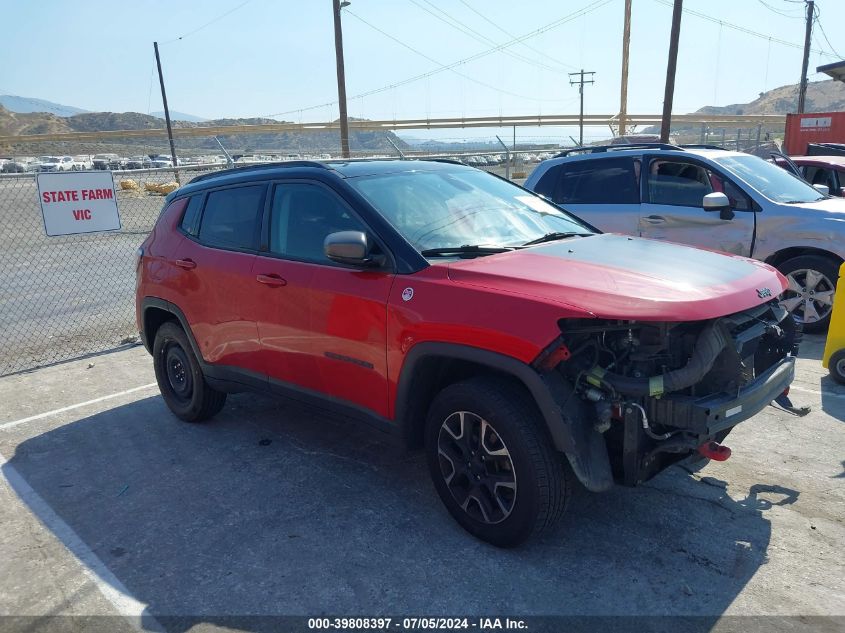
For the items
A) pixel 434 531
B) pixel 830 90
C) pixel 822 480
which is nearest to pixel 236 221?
pixel 434 531

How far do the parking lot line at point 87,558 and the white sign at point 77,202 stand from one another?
3640 millimetres

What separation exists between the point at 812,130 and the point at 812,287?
1743 centimetres

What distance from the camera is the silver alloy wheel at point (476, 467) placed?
320 centimetres

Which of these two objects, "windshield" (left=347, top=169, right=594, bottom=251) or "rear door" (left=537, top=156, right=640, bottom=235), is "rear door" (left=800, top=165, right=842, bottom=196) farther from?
"windshield" (left=347, top=169, right=594, bottom=251)

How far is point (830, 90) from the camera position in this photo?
169 metres

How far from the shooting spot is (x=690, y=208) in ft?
24.2

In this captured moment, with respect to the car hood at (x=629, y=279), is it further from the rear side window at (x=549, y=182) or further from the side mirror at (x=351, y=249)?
the rear side window at (x=549, y=182)

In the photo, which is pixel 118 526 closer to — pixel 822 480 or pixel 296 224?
pixel 296 224

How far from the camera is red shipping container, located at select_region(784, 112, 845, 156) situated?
810 inches

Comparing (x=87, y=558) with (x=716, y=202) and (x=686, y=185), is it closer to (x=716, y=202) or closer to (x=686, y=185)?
(x=716, y=202)

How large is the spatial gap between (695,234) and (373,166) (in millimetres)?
4475

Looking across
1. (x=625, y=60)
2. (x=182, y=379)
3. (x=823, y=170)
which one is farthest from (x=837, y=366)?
(x=625, y=60)

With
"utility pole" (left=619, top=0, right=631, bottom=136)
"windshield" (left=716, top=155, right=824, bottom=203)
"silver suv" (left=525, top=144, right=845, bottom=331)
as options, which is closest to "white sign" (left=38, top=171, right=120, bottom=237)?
"silver suv" (left=525, top=144, right=845, bottom=331)

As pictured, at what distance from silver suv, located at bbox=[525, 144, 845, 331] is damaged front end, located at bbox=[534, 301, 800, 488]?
3.96m
